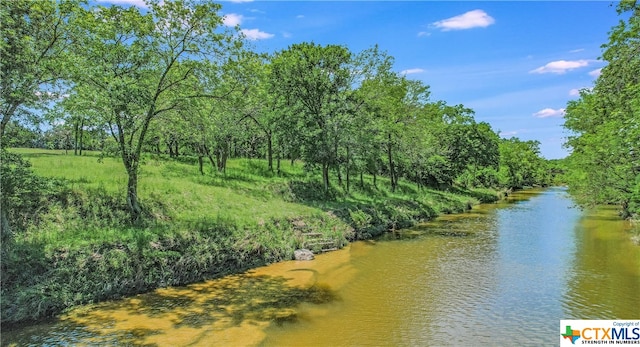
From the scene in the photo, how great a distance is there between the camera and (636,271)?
16812 millimetres

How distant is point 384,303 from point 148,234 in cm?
971

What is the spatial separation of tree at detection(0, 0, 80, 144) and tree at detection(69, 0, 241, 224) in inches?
46.6

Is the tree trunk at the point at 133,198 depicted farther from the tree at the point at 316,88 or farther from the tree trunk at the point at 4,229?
the tree at the point at 316,88

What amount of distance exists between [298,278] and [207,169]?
20.8 m

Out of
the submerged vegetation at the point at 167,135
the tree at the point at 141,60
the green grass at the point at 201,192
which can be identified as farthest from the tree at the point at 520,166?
the tree at the point at 141,60

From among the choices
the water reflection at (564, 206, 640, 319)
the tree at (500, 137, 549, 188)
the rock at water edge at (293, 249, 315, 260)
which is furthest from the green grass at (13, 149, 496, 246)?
the tree at (500, 137, 549, 188)

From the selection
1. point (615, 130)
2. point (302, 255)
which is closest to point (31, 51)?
point (302, 255)

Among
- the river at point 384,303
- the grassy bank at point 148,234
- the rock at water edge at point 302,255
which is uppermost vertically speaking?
the grassy bank at point 148,234

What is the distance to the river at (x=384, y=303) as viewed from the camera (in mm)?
10435

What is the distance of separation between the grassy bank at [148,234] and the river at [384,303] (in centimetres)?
79

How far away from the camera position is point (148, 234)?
593 inches

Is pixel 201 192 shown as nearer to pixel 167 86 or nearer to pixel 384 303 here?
pixel 167 86

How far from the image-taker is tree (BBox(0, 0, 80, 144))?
1177cm

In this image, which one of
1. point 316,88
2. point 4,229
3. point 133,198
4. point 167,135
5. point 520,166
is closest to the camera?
point 4,229
